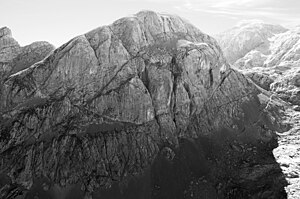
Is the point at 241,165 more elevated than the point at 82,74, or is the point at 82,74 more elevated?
the point at 82,74

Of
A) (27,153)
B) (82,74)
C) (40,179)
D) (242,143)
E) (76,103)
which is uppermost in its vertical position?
(82,74)

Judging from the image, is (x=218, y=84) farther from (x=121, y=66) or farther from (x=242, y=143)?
(x=121, y=66)

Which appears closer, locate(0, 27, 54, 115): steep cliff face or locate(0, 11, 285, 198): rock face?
locate(0, 11, 285, 198): rock face

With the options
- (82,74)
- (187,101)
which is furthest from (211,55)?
(82,74)

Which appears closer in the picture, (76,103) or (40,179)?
(40,179)

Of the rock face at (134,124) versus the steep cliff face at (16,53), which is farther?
the steep cliff face at (16,53)

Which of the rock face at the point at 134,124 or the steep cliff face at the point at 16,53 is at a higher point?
the steep cliff face at the point at 16,53

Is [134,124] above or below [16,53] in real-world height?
below

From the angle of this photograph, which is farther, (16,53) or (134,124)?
(16,53)
